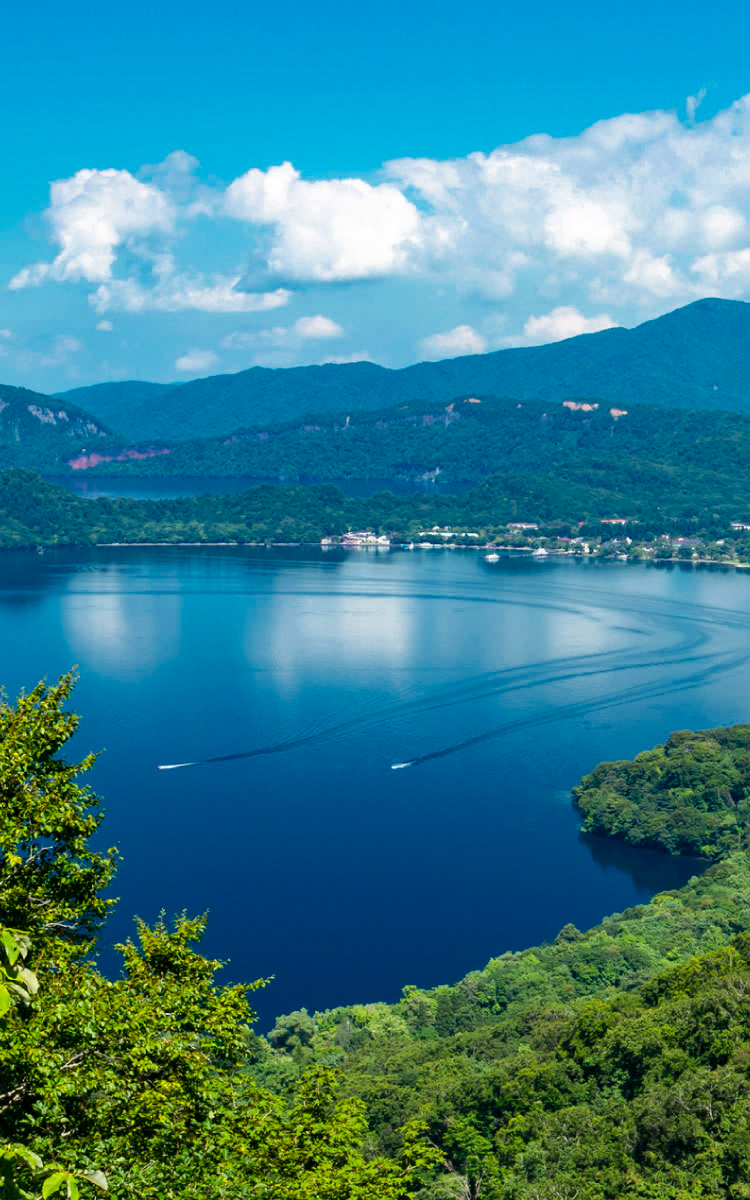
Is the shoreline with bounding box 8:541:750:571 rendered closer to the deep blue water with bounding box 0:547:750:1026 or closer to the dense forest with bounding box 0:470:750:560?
the dense forest with bounding box 0:470:750:560

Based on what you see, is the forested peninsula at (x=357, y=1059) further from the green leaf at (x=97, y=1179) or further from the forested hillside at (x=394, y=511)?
the forested hillside at (x=394, y=511)

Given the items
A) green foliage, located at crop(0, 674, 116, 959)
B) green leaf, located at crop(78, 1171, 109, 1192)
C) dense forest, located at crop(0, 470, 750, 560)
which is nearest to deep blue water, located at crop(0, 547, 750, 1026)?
green foliage, located at crop(0, 674, 116, 959)

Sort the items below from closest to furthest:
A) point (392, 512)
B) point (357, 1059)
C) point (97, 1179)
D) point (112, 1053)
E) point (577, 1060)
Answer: point (97, 1179) < point (112, 1053) < point (577, 1060) < point (357, 1059) < point (392, 512)

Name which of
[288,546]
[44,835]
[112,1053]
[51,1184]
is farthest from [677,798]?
[288,546]

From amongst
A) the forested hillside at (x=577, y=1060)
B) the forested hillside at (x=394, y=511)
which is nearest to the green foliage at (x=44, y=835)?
the forested hillside at (x=577, y=1060)

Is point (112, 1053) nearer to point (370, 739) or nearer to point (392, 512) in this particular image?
point (370, 739)

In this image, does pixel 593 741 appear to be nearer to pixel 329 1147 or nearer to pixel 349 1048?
pixel 349 1048
